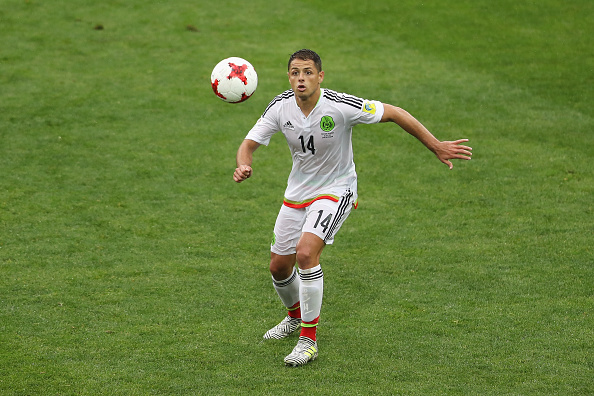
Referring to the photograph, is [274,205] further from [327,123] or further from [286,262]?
[327,123]

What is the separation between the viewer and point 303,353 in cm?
678

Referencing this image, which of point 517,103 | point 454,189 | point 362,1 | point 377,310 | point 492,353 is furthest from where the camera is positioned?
point 362,1

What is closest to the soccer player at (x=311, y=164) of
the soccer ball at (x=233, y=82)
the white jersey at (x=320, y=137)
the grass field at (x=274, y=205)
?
the white jersey at (x=320, y=137)

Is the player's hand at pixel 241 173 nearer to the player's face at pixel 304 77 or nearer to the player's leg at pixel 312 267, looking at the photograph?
the player's leg at pixel 312 267

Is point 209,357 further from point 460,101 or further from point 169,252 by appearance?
point 460,101

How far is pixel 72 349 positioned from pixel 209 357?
131 cm

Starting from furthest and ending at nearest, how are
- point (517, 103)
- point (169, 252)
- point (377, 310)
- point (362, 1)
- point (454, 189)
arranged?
point (362, 1), point (517, 103), point (454, 189), point (169, 252), point (377, 310)

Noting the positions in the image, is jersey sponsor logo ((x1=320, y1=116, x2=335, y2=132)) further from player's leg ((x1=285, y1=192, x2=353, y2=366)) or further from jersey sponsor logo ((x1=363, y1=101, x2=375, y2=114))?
player's leg ((x1=285, y1=192, x2=353, y2=366))

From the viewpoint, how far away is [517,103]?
15.0m

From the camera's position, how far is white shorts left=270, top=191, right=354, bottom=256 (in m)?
6.93

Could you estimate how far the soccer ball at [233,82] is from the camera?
7.97 m

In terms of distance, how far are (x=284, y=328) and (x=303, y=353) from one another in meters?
0.75

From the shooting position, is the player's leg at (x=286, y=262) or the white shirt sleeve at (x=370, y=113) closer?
the white shirt sleeve at (x=370, y=113)

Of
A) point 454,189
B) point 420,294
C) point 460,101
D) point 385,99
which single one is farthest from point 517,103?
point 420,294
